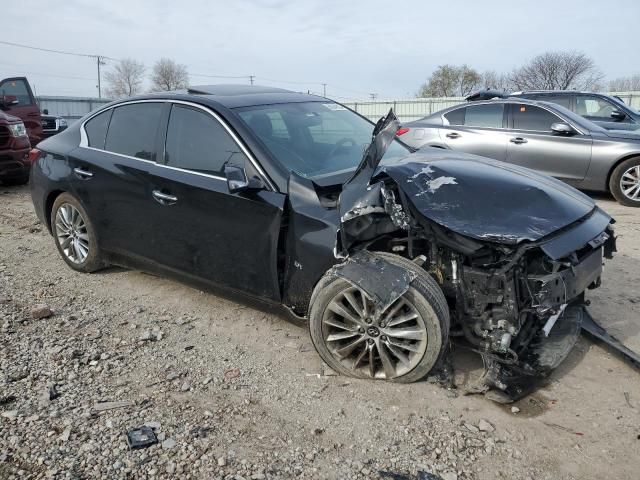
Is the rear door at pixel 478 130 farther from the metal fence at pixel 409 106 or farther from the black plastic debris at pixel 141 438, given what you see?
the metal fence at pixel 409 106

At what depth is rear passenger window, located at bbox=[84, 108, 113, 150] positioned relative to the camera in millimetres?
4591

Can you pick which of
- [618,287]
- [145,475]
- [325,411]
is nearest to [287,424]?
[325,411]

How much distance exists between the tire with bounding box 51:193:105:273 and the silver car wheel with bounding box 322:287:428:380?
8.32ft

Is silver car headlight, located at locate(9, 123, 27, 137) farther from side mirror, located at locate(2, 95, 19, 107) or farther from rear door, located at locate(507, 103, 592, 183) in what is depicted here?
rear door, located at locate(507, 103, 592, 183)

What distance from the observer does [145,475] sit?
2.42 metres

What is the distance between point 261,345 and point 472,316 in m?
1.43

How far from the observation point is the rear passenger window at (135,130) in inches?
164

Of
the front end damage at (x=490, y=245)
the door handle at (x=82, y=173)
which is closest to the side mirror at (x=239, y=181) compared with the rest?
the front end damage at (x=490, y=245)

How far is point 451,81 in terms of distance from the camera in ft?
166

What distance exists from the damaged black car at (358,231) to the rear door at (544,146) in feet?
14.7

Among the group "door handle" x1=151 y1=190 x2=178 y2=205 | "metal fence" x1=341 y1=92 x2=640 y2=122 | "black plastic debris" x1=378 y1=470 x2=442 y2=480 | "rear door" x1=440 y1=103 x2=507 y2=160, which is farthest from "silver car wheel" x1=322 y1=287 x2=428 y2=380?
"metal fence" x1=341 y1=92 x2=640 y2=122

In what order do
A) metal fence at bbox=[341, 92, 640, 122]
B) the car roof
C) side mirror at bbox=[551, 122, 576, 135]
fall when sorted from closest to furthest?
1. the car roof
2. side mirror at bbox=[551, 122, 576, 135]
3. metal fence at bbox=[341, 92, 640, 122]

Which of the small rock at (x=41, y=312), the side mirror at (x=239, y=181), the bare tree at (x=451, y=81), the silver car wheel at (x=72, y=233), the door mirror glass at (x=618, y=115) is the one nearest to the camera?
the side mirror at (x=239, y=181)

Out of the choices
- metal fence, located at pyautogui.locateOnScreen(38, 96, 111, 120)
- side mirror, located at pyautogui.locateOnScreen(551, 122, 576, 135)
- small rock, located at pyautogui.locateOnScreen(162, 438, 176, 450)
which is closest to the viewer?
small rock, located at pyautogui.locateOnScreen(162, 438, 176, 450)
